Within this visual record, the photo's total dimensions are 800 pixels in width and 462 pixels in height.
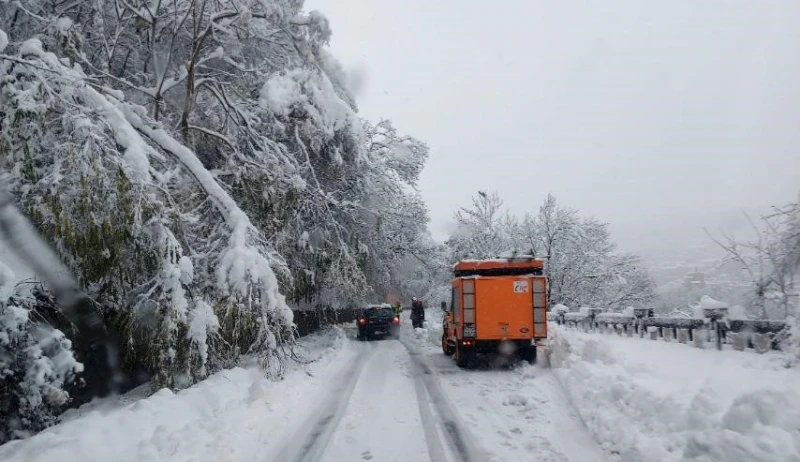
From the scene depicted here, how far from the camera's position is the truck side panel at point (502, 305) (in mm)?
13992

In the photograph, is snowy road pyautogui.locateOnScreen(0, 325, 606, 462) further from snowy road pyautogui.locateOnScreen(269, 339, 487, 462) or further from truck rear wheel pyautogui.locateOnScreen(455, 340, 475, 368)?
truck rear wheel pyautogui.locateOnScreen(455, 340, 475, 368)

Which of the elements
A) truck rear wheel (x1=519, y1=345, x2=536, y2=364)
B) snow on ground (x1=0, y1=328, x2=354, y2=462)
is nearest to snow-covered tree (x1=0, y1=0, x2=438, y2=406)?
snow on ground (x1=0, y1=328, x2=354, y2=462)

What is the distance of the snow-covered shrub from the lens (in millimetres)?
6000

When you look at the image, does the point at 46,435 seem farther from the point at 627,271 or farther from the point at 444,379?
the point at 627,271

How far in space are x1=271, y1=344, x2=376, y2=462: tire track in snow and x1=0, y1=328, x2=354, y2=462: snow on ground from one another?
0.92 ft

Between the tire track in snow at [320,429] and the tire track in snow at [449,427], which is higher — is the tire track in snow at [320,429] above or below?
below

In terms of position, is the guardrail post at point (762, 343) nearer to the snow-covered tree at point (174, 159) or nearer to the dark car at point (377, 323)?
the snow-covered tree at point (174, 159)

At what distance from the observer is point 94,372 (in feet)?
31.3

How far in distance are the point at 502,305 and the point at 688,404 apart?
7.72 m

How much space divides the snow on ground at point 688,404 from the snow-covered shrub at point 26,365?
6498 mm

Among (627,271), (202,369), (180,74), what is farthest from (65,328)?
(627,271)

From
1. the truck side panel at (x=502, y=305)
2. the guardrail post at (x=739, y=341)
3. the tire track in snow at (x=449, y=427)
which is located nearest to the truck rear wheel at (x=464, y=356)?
the truck side panel at (x=502, y=305)

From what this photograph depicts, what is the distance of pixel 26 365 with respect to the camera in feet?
20.8

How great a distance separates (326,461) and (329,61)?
14.4 m
